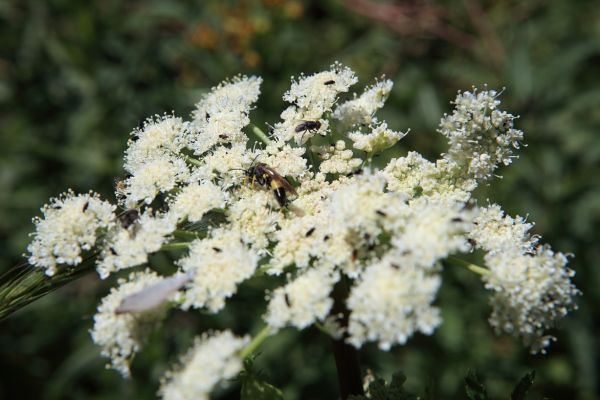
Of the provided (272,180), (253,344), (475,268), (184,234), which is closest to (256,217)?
→ (272,180)

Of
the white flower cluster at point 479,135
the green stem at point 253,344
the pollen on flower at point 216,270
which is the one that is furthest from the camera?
the white flower cluster at point 479,135

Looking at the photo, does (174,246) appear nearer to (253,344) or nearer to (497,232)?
(253,344)

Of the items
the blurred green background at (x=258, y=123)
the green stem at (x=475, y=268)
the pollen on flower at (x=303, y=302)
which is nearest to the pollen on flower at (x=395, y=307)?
the pollen on flower at (x=303, y=302)

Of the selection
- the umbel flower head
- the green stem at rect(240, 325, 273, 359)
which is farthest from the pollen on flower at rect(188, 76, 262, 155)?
the green stem at rect(240, 325, 273, 359)

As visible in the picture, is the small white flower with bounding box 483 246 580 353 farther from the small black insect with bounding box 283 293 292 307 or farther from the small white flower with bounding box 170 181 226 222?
Answer: the small white flower with bounding box 170 181 226 222

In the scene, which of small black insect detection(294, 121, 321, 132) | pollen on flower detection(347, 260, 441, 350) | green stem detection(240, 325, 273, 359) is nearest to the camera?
pollen on flower detection(347, 260, 441, 350)

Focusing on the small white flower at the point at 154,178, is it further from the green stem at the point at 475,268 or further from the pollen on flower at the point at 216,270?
the green stem at the point at 475,268
